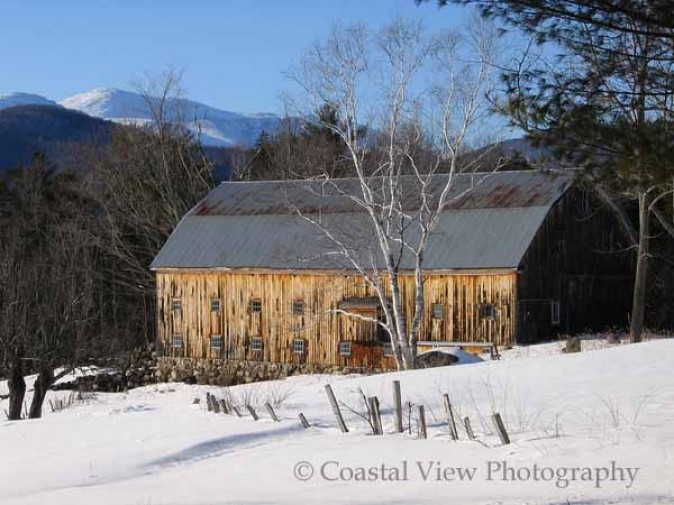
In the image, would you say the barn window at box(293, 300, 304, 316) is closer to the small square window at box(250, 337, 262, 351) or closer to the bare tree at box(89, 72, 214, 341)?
the small square window at box(250, 337, 262, 351)

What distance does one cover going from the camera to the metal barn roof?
3117 cm

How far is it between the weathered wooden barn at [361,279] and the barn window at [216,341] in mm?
51

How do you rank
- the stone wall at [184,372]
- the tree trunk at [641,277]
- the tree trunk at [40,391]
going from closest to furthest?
the tree trunk at [40,391], the tree trunk at [641,277], the stone wall at [184,372]

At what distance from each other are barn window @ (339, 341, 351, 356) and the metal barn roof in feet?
8.40

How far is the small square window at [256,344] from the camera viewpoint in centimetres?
3494

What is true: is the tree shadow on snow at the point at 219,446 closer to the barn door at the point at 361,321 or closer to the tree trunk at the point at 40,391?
the tree trunk at the point at 40,391

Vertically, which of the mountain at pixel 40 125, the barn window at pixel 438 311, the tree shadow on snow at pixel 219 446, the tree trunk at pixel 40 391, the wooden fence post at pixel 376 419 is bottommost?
the tree trunk at pixel 40 391

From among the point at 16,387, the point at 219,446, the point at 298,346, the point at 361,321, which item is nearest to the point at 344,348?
the point at 361,321

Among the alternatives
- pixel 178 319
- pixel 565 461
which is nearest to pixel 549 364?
pixel 565 461

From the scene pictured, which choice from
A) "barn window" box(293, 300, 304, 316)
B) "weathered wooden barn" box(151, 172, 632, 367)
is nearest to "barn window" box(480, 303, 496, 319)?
"weathered wooden barn" box(151, 172, 632, 367)

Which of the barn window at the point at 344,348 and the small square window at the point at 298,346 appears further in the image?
the small square window at the point at 298,346

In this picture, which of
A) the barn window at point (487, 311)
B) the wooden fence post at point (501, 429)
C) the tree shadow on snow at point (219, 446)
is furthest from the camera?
the barn window at point (487, 311)

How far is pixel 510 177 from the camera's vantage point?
34.0 m

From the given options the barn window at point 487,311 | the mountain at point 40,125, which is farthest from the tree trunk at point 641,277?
the mountain at point 40,125
